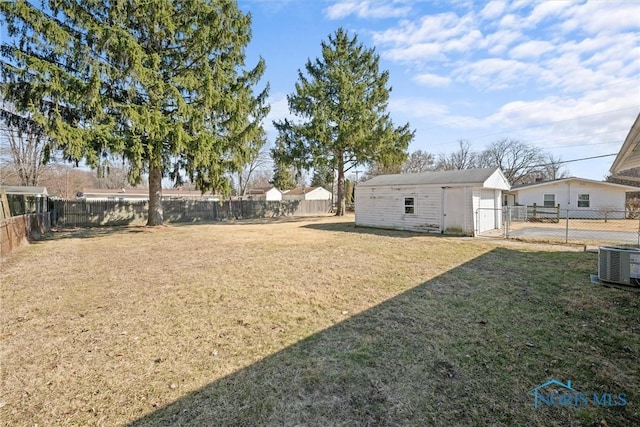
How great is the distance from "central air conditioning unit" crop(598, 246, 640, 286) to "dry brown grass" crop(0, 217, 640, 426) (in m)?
0.50

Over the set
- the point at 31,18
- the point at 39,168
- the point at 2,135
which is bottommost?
the point at 39,168

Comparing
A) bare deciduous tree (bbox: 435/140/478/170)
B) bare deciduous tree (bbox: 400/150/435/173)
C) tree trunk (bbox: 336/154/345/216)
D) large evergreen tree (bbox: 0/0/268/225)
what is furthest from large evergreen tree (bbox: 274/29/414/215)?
bare deciduous tree (bbox: 435/140/478/170)

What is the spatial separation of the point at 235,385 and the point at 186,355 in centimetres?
86

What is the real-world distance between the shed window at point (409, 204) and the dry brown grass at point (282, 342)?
7.04 metres

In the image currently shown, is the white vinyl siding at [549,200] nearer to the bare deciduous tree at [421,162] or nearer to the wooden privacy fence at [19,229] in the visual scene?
the bare deciduous tree at [421,162]

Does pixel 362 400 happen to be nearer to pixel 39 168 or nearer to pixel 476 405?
pixel 476 405

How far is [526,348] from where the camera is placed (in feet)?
10.5

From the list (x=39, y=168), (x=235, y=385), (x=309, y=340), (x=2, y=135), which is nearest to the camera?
(x=235, y=385)

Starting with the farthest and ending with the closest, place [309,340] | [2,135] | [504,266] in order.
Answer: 1. [2,135]
2. [504,266]
3. [309,340]

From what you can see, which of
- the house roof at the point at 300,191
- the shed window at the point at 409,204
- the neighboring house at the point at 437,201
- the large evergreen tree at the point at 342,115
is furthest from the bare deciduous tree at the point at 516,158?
the shed window at the point at 409,204

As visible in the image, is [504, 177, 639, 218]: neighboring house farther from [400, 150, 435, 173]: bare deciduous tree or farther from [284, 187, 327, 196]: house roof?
→ [284, 187, 327, 196]: house roof

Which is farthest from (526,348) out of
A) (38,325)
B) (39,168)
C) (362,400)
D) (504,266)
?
(39,168)

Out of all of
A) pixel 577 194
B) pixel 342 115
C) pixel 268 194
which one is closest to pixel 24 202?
pixel 342 115

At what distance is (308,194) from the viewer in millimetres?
47844
